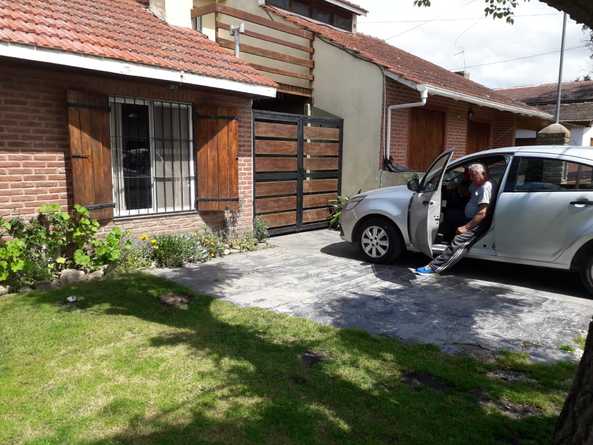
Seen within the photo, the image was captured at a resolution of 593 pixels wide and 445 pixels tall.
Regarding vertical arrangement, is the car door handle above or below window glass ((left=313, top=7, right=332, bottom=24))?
below

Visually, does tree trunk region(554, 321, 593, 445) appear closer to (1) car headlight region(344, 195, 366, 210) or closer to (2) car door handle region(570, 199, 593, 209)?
(2) car door handle region(570, 199, 593, 209)

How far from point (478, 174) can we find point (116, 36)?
211 inches

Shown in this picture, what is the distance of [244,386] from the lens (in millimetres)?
3451

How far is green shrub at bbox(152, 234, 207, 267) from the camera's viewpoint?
7.13 meters

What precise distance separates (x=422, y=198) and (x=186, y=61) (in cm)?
401

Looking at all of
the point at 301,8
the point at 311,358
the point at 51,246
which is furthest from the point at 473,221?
the point at 301,8

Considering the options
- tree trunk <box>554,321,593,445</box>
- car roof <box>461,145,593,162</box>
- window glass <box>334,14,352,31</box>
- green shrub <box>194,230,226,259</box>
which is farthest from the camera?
window glass <box>334,14,352,31</box>

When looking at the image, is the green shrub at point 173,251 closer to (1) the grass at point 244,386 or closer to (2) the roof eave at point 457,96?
(1) the grass at point 244,386

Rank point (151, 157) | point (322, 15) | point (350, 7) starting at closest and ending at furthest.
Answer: point (151, 157) → point (322, 15) → point (350, 7)

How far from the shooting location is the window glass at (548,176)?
5.65 meters

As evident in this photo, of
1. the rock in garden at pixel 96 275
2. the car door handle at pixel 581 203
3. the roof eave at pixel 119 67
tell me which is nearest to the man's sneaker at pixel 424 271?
the car door handle at pixel 581 203

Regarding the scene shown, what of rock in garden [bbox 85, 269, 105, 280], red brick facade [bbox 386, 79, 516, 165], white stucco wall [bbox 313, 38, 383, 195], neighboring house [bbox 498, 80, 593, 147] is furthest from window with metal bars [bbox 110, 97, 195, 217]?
neighboring house [bbox 498, 80, 593, 147]

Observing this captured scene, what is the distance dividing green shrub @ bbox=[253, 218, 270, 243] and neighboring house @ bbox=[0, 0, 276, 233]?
5.9 inches

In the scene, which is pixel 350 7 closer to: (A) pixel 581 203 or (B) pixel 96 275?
(A) pixel 581 203
